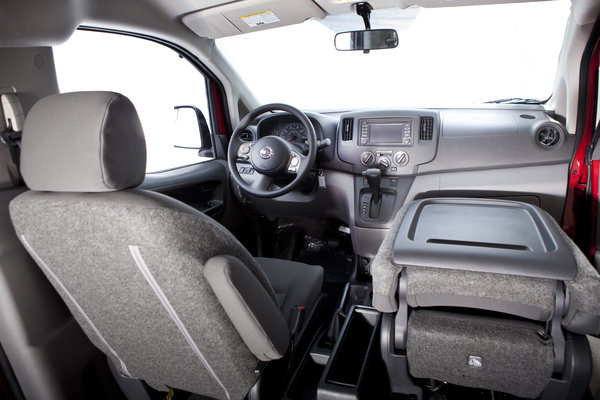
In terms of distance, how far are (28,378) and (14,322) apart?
0.78ft

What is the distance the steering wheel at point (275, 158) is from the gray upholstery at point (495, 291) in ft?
3.13

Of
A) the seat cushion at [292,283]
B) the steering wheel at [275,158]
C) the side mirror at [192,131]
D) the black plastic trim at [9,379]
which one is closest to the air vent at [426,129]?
the steering wheel at [275,158]

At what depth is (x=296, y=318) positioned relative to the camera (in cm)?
146

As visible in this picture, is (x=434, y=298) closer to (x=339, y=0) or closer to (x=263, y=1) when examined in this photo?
(x=339, y=0)

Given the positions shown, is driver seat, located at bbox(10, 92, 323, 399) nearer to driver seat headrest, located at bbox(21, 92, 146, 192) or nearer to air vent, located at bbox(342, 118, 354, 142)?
driver seat headrest, located at bbox(21, 92, 146, 192)

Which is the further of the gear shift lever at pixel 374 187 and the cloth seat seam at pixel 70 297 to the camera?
the gear shift lever at pixel 374 187

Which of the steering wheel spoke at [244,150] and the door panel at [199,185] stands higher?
the steering wheel spoke at [244,150]

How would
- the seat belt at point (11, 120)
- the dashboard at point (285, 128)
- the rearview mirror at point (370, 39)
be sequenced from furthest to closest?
the dashboard at point (285, 128) → the rearview mirror at point (370, 39) → the seat belt at point (11, 120)

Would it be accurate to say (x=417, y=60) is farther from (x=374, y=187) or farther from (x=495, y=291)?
(x=495, y=291)

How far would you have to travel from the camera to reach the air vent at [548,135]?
1925mm

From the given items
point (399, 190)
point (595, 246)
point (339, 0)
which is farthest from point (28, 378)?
A: point (595, 246)

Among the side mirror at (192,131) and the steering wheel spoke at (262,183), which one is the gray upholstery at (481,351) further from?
the side mirror at (192,131)

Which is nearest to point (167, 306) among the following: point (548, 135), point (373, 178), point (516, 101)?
point (373, 178)

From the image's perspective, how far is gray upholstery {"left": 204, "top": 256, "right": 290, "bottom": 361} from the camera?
938 millimetres
